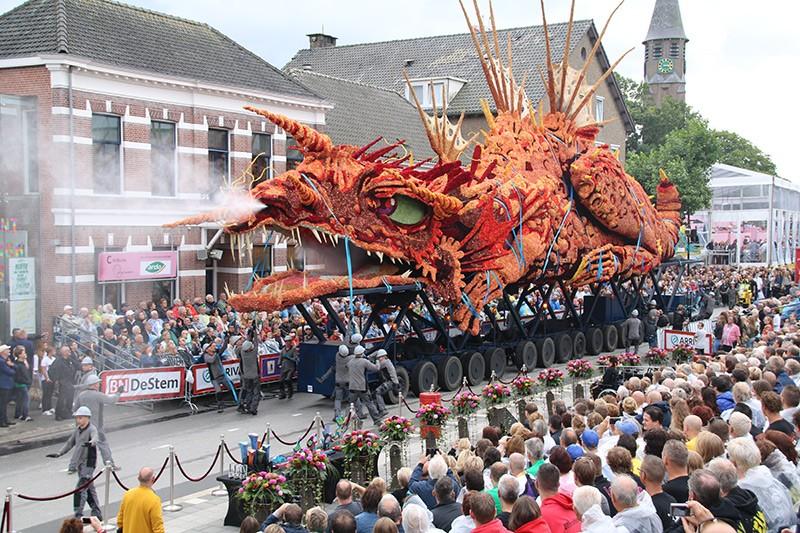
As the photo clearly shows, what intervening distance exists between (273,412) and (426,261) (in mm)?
4356

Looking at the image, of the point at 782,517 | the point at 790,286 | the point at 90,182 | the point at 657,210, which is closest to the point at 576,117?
the point at 657,210

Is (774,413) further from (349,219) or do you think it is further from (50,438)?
(50,438)

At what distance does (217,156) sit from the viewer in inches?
1107

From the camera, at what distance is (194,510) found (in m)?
12.2

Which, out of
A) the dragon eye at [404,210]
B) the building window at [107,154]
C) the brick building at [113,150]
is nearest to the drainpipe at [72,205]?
the brick building at [113,150]

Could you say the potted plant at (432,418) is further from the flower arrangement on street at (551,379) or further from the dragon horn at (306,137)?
the dragon horn at (306,137)

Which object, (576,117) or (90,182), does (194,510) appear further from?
(576,117)

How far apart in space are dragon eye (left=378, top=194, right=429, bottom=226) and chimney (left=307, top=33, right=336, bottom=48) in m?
35.8

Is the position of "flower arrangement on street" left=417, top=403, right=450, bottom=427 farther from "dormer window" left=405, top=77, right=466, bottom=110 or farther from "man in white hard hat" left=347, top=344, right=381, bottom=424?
"dormer window" left=405, top=77, right=466, bottom=110

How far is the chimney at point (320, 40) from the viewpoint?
5325 cm

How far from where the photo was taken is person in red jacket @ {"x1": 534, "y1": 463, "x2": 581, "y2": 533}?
7383 millimetres

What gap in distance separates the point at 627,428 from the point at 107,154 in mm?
18220

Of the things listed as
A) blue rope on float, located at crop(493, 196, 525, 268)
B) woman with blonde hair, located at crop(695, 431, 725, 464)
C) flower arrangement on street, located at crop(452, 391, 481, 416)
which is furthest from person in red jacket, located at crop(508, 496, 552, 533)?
blue rope on float, located at crop(493, 196, 525, 268)

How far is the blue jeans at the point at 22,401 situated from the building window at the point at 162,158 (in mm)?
9386
